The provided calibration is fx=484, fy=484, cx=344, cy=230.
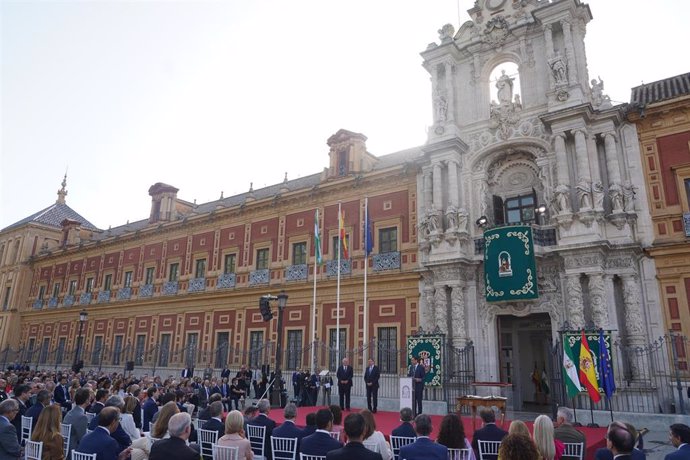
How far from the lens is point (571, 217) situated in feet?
49.9

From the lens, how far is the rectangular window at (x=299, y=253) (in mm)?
23000

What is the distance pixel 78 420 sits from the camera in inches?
268

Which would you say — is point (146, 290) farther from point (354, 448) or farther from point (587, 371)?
point (354, 448)

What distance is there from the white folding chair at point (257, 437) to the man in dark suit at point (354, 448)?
296cm

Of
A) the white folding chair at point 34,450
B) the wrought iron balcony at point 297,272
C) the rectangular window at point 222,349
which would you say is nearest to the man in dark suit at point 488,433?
the white folding chair at point 34,450

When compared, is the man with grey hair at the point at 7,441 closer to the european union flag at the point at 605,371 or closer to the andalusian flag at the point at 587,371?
the andalusian flag at the point at 587,371

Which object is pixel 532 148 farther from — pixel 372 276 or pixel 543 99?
pixel 372 276

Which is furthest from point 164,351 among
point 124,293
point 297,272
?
point 297,272

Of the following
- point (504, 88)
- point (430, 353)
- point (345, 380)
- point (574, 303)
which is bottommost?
point (345, 380)

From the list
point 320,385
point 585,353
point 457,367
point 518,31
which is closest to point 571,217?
point 585,353

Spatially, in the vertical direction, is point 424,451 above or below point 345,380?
below

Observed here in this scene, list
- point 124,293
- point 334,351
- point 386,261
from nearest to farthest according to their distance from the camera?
point 334,351
point 386,261
point 124,293

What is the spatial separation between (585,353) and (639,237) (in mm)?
4922

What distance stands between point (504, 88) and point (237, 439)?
16.9 m
